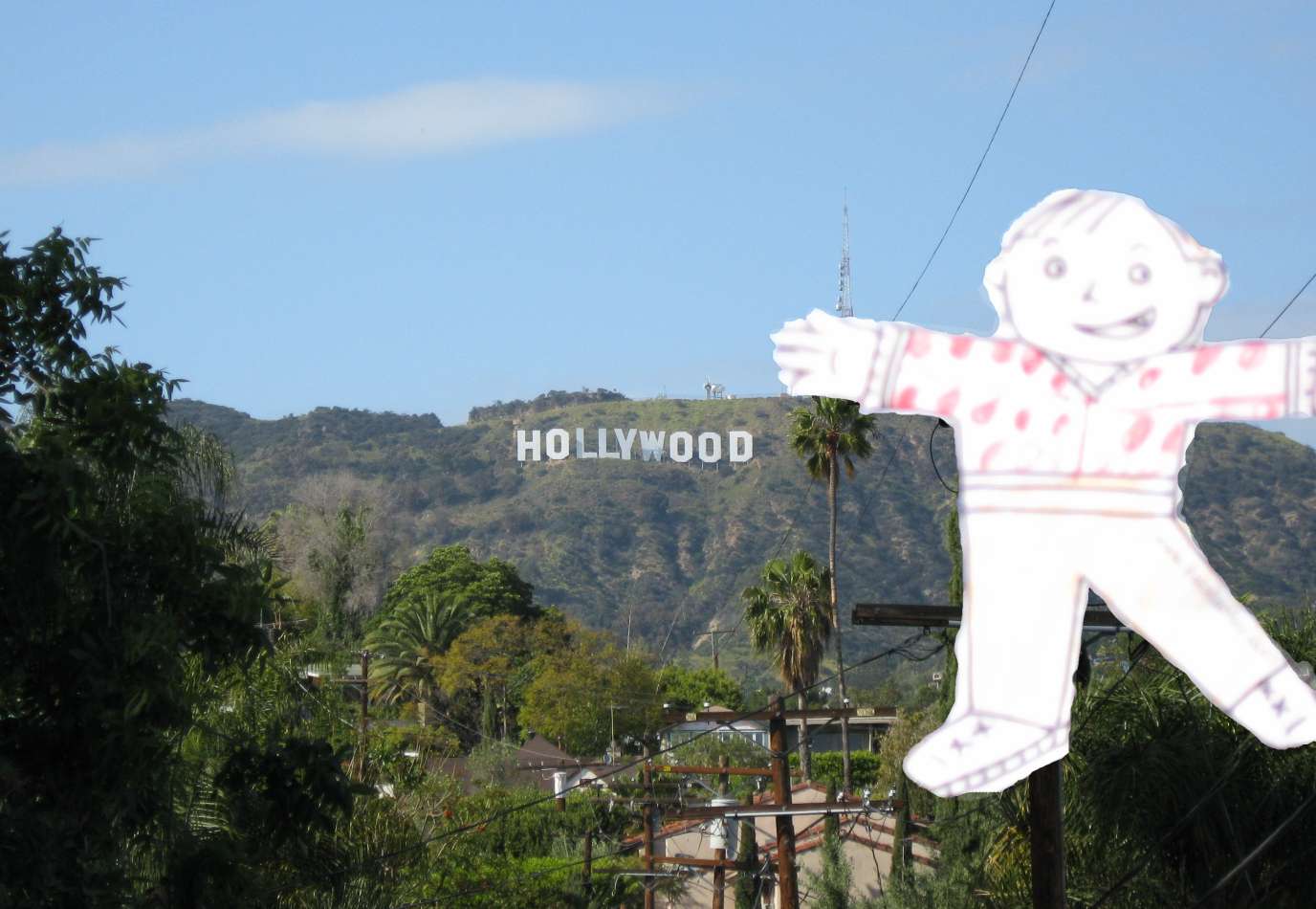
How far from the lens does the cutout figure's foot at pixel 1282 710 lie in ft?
28.0

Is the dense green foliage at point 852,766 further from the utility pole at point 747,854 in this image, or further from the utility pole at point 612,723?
the utility pole at point 747,854

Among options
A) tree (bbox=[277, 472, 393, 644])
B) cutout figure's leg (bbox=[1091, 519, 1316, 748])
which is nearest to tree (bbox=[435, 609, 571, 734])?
tree (bbox=[277, 472, 393, 644])

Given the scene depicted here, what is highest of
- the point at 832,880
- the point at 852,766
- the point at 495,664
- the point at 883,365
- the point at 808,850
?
the point at 883,365

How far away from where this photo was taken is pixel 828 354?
9.43 m

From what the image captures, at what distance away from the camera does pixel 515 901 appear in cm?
3375

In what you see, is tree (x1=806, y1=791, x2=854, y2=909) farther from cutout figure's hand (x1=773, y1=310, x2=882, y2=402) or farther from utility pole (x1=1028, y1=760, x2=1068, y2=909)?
cutout figure's hand (x1=773, y1=310, x2=882, y2=402)

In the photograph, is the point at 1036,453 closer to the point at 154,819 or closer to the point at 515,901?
the point at 154,819

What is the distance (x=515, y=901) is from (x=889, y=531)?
140394 mm

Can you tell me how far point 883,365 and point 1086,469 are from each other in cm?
125

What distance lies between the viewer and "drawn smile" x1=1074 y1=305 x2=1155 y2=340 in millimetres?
8938

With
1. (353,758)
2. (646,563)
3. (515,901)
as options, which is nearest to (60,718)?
(353,758)

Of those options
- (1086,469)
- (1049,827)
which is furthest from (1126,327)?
(1049,827)

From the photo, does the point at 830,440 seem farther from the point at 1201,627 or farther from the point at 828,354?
the point at 1201,627

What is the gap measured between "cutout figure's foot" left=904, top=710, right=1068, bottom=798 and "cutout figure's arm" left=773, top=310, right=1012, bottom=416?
1.75 metres
